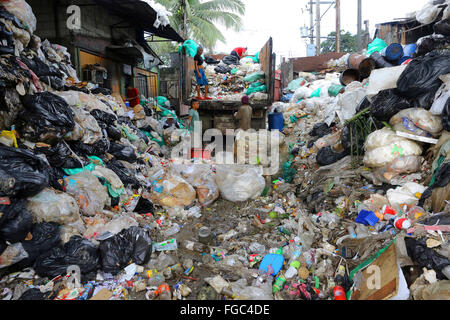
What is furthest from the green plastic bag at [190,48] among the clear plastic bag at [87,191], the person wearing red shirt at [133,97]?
the clear plastic bag at [87,191]

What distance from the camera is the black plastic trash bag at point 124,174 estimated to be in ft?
11.9

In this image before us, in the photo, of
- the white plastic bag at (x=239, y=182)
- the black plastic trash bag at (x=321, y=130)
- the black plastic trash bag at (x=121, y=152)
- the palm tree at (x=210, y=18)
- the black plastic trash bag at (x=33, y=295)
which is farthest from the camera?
the palm tree at (x=210, y=18)

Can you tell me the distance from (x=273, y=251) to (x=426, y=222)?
4.03ft

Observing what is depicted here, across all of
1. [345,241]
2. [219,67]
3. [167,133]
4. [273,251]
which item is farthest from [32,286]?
[219,67]

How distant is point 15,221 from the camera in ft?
6.41

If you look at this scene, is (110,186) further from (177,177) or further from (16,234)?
(16,234)

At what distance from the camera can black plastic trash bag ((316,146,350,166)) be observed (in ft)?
12.2

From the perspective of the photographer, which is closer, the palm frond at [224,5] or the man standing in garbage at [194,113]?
the man standing in garbage at [194,113]

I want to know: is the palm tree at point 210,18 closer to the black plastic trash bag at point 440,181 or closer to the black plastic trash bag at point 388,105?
the black plastic trash bag at point 388,105

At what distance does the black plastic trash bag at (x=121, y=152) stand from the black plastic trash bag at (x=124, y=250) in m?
2.01

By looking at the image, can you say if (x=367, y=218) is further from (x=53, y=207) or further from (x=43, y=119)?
(x=43, y=119)

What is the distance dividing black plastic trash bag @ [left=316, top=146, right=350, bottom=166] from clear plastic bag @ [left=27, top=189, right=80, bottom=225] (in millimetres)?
3161

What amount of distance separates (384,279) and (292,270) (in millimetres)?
681

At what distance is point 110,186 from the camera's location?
10.5 feet
